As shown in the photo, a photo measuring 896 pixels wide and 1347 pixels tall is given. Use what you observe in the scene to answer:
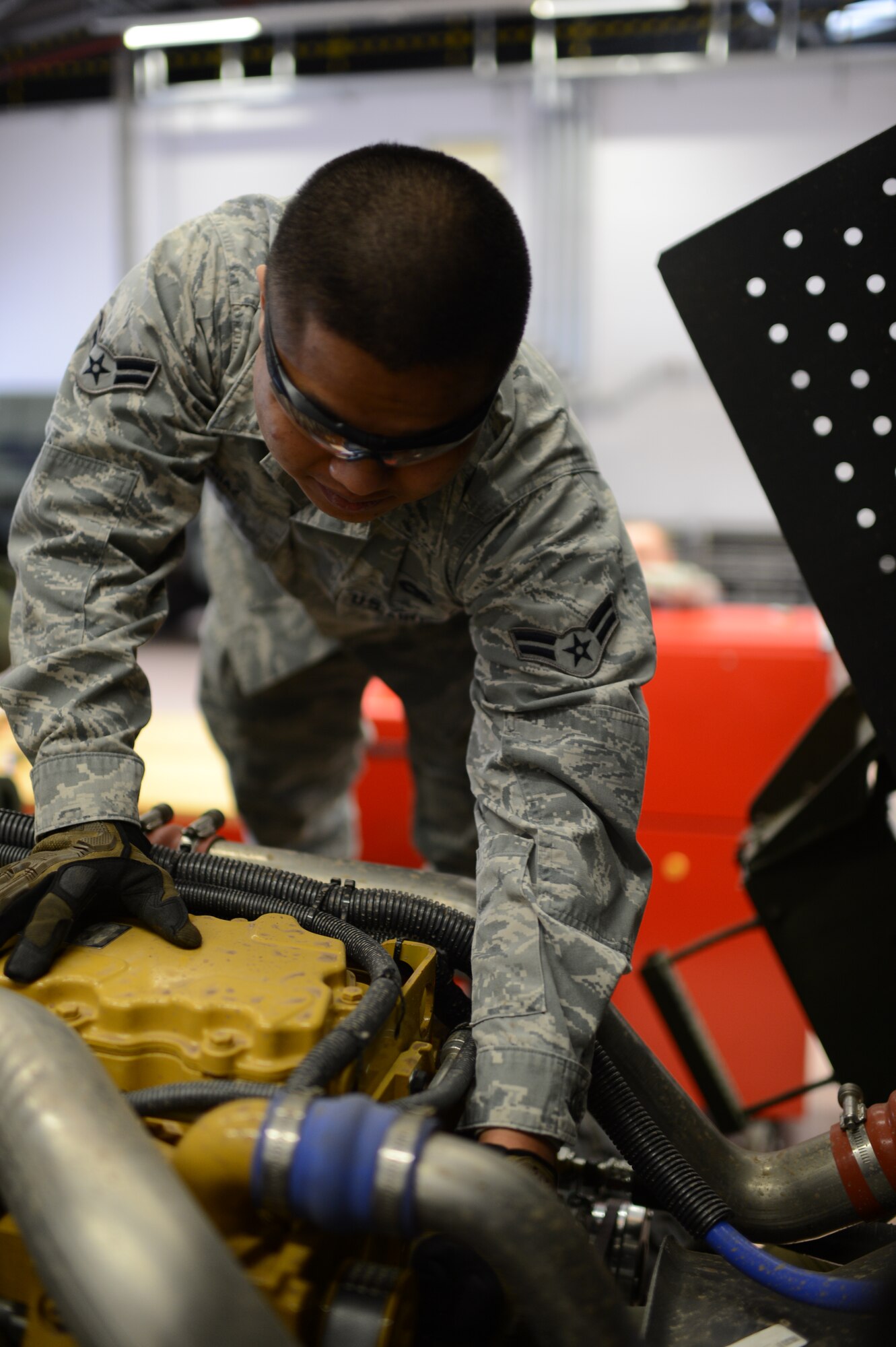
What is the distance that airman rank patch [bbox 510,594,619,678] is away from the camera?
973 mm

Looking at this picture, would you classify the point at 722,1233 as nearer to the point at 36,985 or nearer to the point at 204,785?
the point at 36,985

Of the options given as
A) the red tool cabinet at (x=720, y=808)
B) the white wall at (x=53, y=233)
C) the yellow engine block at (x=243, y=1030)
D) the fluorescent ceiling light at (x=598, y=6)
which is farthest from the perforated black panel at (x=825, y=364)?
the white wall at (x=53, y=233)

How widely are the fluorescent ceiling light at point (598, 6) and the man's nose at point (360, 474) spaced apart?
4.29m

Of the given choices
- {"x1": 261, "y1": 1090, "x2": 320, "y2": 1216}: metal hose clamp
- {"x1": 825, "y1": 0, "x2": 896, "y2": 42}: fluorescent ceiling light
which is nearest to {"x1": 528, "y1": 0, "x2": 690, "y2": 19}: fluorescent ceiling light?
{"x1": 825, "y1": 0, "x2": 896, "y2": 42}: fluorescent ceiling light

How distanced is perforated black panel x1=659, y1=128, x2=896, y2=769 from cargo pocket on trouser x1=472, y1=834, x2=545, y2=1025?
0.35 m

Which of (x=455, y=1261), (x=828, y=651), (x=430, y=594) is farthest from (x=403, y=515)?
(x=828, y=651)

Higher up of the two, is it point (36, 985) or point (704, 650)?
point (36, 985)

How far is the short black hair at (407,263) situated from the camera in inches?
29.4

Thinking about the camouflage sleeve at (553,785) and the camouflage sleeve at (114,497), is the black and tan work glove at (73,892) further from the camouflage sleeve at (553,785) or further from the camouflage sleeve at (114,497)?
the camouflage sleeve at (553,785)

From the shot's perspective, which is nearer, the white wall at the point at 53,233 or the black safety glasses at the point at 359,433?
the black safety glasses at the point at 359,433

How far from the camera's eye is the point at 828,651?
2.19 m

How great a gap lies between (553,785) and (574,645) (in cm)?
13

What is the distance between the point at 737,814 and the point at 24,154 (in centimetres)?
557

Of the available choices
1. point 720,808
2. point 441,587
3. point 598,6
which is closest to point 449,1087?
point 441,587
